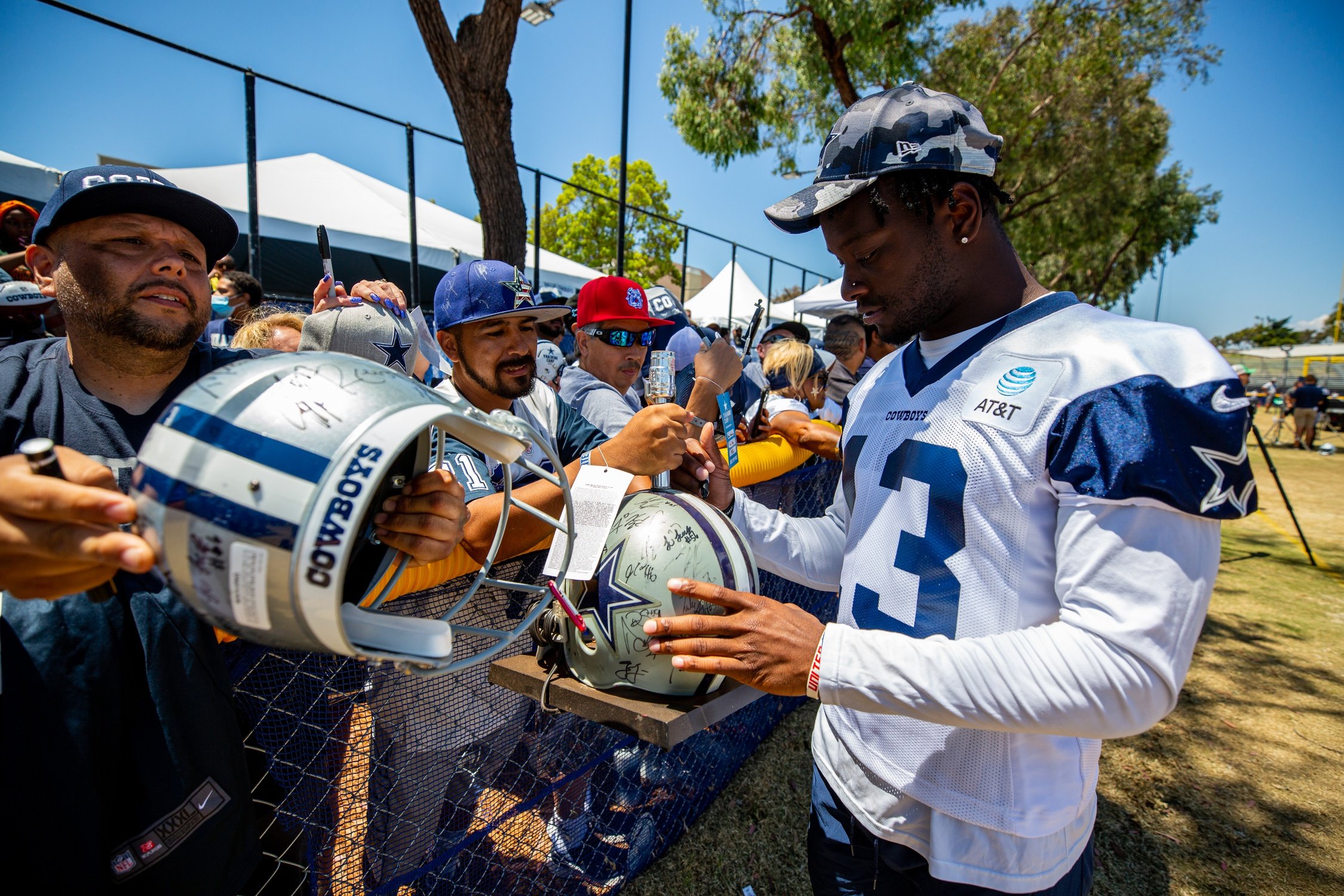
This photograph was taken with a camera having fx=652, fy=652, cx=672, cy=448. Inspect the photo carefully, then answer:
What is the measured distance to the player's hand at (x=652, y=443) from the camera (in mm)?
1839

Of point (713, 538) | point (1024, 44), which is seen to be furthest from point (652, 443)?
point (1024, 44)

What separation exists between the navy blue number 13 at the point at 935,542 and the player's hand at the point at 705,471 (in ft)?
1.82

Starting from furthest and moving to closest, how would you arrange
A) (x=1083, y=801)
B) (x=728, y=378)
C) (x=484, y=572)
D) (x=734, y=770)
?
(x=734, y=770), (x=728, y=378), (x=1083, y=801), (x=484, y=572)

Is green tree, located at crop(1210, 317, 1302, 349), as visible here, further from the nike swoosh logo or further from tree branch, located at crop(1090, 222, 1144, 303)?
the nike swoosh logo

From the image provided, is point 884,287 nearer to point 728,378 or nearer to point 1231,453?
point 1231,453

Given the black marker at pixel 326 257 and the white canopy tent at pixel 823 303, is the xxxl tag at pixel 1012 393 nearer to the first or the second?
the black marker at pixel 326 257

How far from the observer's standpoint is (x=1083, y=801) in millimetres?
1448

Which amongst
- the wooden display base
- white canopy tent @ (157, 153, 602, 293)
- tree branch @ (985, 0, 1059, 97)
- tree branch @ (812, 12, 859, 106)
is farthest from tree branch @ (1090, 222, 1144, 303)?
the wooden display base

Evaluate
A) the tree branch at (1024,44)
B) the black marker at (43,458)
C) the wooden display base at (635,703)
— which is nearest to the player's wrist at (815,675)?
the wooden display base at (635,703)

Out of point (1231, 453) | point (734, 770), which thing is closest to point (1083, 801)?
point (1231, 453)

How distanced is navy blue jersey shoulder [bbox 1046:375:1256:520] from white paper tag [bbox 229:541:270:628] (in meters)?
1.34

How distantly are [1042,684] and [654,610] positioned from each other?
2.57ft

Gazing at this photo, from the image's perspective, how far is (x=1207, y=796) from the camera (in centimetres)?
354

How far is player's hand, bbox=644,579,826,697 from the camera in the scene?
1237 mm
